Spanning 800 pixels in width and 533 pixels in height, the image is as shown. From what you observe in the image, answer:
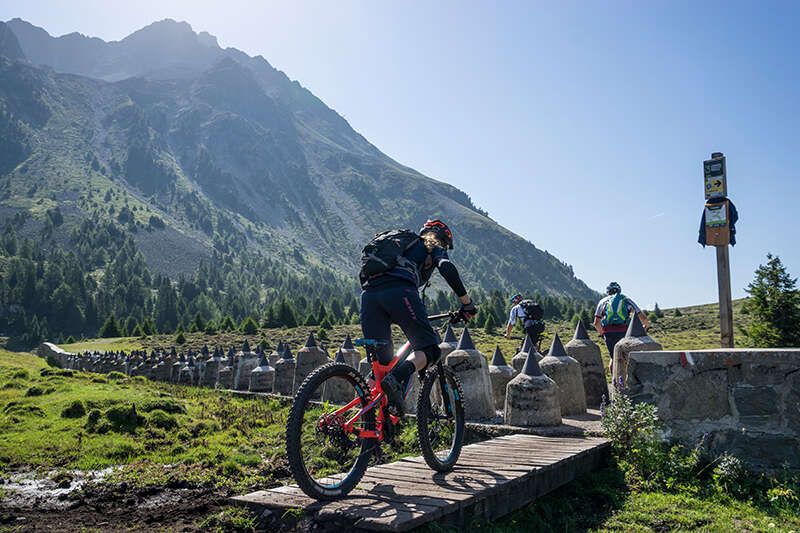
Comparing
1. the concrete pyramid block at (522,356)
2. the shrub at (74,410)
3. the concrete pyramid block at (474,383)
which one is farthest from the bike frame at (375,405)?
the shrub at (74,410)

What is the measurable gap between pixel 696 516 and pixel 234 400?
18.5 metres

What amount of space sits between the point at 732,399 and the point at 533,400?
8.95 feet

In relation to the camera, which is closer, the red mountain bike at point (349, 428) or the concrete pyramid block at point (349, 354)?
the red mountain bike at point (349, 428)

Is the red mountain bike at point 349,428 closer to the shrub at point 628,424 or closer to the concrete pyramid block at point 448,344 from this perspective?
the shrub at point 628,424

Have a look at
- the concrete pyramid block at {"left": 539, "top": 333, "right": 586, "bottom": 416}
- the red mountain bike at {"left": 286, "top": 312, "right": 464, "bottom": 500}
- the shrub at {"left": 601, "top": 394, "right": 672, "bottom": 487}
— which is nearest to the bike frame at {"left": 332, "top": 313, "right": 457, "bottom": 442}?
the red mountain bike at {"left": 286, "top": 312, "right": 464, "bottom": 500}

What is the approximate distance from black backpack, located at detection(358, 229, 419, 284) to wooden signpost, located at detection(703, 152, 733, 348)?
6.08m

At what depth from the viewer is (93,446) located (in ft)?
44.9

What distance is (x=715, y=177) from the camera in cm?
995

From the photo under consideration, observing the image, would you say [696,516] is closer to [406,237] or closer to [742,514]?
[742,514]

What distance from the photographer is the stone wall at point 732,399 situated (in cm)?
650

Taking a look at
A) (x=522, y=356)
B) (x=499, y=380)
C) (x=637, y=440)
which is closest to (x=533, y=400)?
(x=637, y=440)

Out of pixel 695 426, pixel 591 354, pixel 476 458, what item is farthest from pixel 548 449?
pixel 591 354

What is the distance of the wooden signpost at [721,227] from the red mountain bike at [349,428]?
5448 millimetres

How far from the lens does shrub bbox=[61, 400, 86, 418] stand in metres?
17.0
